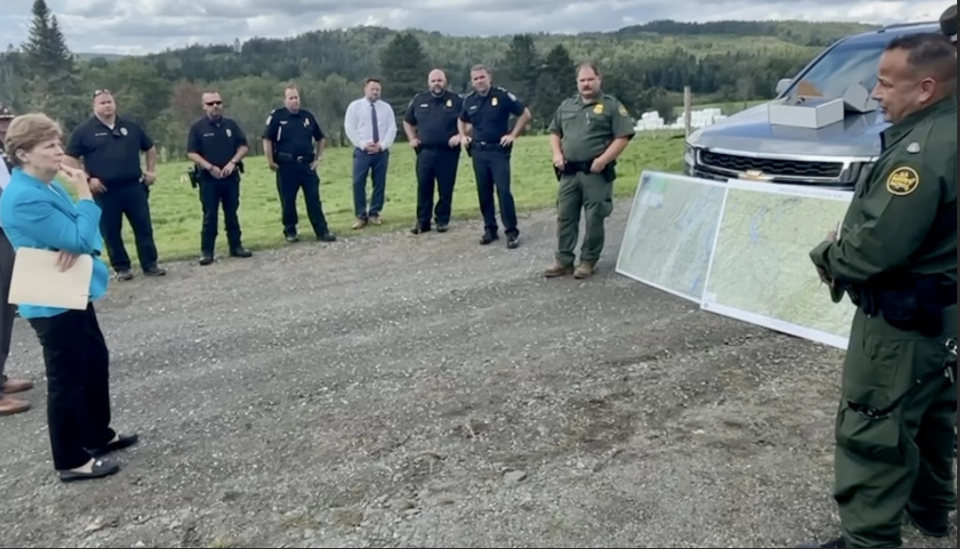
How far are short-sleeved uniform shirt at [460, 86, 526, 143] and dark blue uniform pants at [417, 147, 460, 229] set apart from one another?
817mm

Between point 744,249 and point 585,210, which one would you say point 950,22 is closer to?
point 744,249

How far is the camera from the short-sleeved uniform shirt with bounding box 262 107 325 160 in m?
9.41

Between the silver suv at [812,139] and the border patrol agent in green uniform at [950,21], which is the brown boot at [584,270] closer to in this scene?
the silver suv at [812,139]

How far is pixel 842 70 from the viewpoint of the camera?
7.46 m

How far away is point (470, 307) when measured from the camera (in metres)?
6.72

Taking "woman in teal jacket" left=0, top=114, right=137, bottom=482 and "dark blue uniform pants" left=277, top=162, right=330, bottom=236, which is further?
"dark blue uniform pants" left=277, top=162, right=330, bottom=236

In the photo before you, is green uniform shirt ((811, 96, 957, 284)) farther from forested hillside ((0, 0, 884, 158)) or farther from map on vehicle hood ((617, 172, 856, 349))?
forested hillside ((0, 0, 884, 158))

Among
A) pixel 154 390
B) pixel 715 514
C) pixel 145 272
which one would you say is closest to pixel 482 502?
pixel 715 514

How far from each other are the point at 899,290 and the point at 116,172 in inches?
293

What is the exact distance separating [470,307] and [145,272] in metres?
3.95

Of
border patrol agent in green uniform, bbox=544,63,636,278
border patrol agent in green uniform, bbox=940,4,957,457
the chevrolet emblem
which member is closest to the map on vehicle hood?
the chevrolet emblem

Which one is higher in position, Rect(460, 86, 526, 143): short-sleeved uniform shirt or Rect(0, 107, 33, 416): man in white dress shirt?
Rect(460, 86, 526, 143): short-sleeved uniform shirt

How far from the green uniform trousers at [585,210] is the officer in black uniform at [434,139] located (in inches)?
90.4

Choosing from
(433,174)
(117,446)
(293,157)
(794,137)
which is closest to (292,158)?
(293,157)
